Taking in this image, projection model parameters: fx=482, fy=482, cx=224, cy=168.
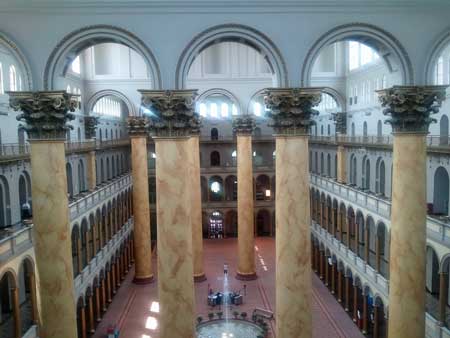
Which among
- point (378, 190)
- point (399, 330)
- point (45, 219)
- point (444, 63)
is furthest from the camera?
point (378, 190)

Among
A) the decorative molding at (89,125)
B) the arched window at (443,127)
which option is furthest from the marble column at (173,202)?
the decorative molding at (89,125)

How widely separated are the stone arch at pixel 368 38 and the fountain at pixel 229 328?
50.2 feet

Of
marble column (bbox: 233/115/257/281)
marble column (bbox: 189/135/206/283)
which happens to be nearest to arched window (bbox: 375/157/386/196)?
marble column (bbox: 233/115/257/281)

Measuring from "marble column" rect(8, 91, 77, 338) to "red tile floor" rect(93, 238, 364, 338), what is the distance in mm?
14080

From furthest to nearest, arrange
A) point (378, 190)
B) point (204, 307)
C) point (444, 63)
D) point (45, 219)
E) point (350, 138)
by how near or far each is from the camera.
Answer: point (350, 138)
point (378, 190)
point (204, 307)
point (444, 63)
point (45, 219)

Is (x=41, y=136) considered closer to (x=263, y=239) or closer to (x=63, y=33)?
(x=63, y=33)

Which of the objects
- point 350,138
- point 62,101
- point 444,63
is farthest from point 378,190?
point 62,101

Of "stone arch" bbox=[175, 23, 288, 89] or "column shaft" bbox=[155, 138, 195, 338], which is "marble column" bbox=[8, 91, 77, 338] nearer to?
"column shaft" bbox=[155, 138, 195, 338]

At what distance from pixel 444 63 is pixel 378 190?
36.8ft

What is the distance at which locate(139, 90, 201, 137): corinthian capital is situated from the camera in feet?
39.3

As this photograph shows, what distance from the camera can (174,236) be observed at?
12.2m

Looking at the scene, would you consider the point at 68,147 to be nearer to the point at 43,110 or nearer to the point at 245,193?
the point at 245,193

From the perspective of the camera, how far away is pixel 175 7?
12000mm

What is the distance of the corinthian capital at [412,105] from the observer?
1233 centimetres
